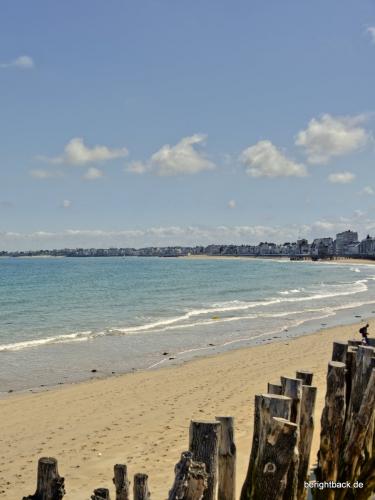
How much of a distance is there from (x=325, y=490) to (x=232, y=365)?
12.1 m

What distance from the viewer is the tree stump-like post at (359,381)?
18.8ft

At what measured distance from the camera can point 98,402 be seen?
1322 centimetres

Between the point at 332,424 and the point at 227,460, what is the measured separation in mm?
1526

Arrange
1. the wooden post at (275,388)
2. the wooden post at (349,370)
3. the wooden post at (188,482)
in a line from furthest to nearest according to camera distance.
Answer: the wooden post at (349,370) → the wooden post at (275,388) → the wooden post at (188,482)

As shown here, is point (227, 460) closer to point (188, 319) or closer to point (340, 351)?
point (340, 351)

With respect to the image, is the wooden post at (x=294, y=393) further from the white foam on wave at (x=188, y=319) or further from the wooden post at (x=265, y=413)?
the white foam on wave at (x=188, y=319)

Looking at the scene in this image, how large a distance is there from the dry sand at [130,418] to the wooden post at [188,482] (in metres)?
3.99

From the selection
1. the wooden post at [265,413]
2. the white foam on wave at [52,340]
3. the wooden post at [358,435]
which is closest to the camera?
the wooden post at [265,413]

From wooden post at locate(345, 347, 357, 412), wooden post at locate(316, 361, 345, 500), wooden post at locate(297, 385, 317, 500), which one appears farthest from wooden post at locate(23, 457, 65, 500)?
wooden post at locate(345, 347, 357, 412)

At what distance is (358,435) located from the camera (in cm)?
564

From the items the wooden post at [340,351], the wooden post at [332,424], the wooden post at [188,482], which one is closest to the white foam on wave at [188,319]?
the wooden post at [340,351]

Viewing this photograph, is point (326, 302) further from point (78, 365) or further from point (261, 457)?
point (261, 457)

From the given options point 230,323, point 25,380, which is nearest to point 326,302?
point 230,323

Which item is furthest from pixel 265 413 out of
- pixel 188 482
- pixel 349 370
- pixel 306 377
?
pixel 349 370
